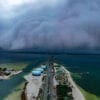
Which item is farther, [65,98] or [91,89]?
[91,89]

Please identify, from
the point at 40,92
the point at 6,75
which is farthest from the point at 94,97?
the point at 6,75

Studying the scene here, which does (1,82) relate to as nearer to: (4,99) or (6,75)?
(6,75)

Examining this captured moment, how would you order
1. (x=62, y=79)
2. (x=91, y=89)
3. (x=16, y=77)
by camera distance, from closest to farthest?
1. (x=91, y=89)
2. (x=62, y=79)
3. (x=16, y=77)

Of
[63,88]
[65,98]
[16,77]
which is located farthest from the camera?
[16,77]

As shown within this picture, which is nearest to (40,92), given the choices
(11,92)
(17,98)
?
(17,98)

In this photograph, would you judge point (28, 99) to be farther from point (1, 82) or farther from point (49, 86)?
point (1, 82)

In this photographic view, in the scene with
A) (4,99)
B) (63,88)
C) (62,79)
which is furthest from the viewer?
(62,79)

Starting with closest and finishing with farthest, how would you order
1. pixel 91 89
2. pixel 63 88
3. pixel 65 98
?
pixel 65 98 < pixel 63 88 < pixel 91 89

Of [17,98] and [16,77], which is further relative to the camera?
[16,77]
